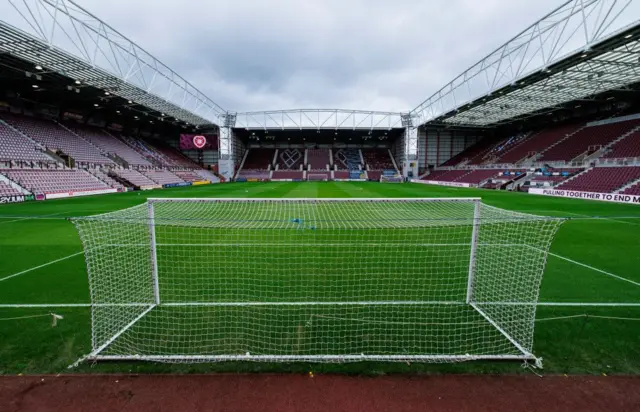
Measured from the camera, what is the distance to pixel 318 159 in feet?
185

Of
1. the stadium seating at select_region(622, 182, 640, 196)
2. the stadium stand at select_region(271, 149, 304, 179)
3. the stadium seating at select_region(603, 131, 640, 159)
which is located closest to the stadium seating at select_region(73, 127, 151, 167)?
the stadium stand at select_region(271, 149, 304, 179)

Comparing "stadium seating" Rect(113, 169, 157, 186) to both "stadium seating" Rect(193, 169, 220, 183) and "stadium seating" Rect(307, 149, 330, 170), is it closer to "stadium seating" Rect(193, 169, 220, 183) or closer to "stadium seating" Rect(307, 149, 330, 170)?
"stadium seating" Rect(193, 169, 220, 183)

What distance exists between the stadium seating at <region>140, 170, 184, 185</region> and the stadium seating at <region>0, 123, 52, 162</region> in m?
9.75

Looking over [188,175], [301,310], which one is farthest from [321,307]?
[188,175]

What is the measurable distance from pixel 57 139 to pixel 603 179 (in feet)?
154

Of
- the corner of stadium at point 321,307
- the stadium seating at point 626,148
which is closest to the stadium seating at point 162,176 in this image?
the corner of stadium at point 321,307

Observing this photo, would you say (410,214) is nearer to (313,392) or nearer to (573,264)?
(573,264)

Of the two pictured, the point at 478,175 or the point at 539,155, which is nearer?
the point at 539,155

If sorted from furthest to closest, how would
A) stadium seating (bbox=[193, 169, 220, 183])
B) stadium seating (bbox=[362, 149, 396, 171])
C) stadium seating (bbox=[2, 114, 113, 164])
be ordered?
stadium seating (bbox=[362, 149, 396, 171]) → stadium seating (bbox=[193, 169, 220, 183]) → stadium seating (bbox=[2, 114, 113, 164])

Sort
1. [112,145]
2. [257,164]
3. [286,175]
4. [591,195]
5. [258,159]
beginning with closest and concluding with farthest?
[591,195] < [112,145] < [286,175] < [257,164] < [258,159]

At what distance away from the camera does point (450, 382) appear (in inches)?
111

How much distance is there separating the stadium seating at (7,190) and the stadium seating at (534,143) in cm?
4479

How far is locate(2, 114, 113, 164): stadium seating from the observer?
2700 cm

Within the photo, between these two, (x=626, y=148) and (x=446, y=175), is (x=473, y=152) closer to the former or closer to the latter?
(x=446, y=175)
